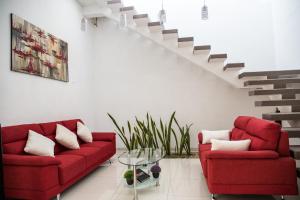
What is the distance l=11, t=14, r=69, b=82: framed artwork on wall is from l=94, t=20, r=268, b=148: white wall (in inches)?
51.7

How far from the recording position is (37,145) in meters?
2.77

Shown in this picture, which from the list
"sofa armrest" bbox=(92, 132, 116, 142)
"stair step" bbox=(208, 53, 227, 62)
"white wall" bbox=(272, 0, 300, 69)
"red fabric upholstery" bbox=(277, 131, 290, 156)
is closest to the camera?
"red fabric upholstery" bbox=(277, 131, 290, 156)

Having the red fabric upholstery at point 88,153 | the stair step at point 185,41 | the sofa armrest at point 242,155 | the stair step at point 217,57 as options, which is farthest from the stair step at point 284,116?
the red fabric upholstery at point 88,153

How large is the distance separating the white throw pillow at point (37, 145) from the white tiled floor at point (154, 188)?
59 centimetres

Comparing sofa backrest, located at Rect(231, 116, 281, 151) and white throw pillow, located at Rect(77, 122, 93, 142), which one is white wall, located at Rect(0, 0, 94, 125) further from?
sofa backrest, located at Rect(231, 116, 281, 151)

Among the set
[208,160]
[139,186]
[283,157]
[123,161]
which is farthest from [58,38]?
[283,157]

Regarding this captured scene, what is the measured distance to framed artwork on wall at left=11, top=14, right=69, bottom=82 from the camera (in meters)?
3.08

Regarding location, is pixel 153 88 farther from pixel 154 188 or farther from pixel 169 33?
pixel 154 188

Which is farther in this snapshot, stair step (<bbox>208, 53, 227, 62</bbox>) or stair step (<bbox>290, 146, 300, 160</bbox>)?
stair step (<bbox>208, 53, 227, 62</bbox>)

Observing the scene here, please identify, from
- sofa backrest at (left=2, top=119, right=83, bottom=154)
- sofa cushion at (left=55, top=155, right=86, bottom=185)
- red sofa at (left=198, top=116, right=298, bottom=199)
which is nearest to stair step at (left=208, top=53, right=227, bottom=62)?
red sofa at (left=198, top=116, right=298, bottom=199)

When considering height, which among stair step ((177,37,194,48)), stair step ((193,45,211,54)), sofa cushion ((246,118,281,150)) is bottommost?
sofa cushion ((246,118,281,150))

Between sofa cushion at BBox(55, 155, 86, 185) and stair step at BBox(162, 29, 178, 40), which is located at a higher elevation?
stair step at BBox(162, 29, 178, 40)

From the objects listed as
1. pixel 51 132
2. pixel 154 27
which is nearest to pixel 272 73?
pixel 154 27

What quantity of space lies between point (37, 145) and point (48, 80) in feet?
4.63
